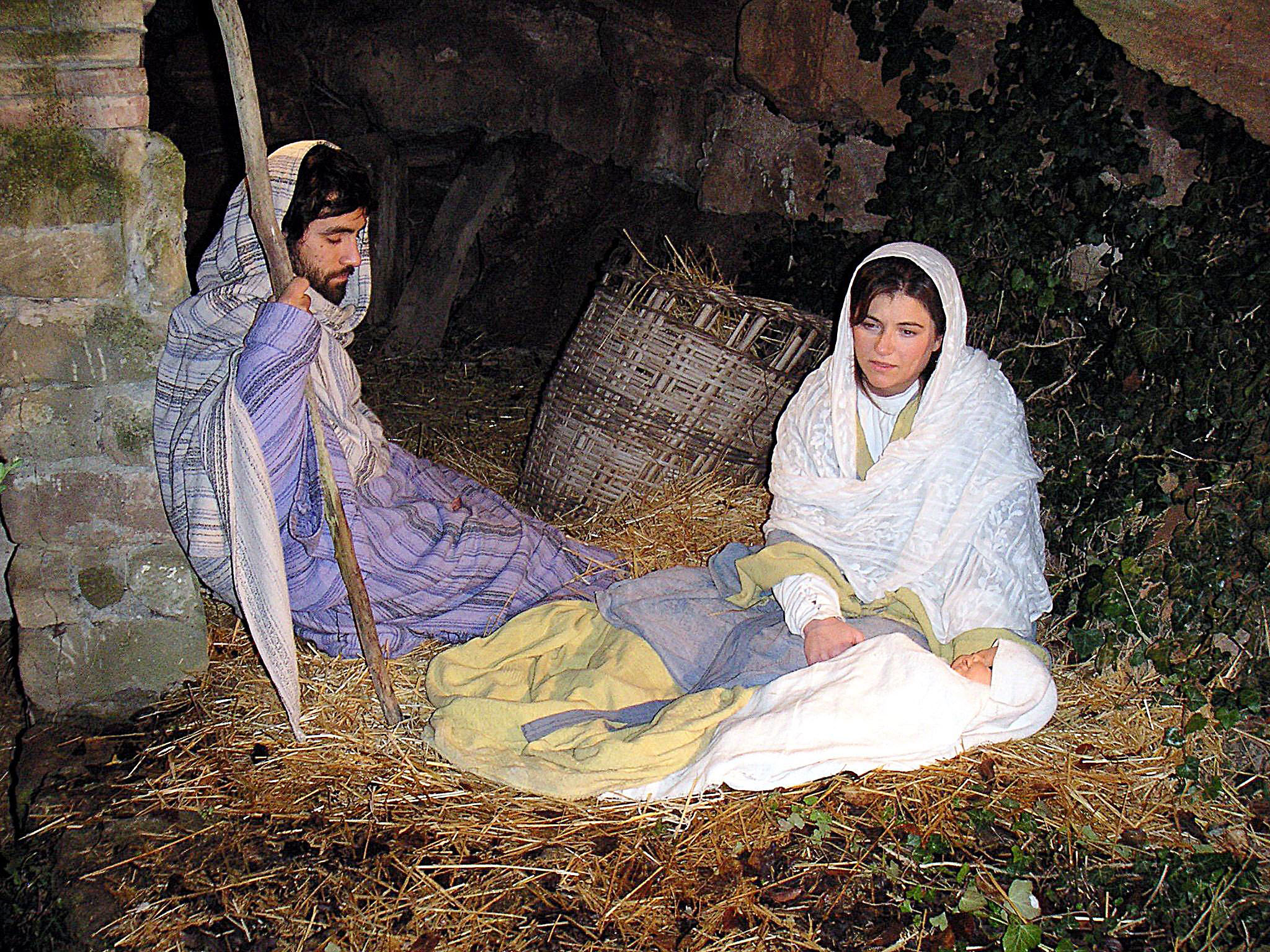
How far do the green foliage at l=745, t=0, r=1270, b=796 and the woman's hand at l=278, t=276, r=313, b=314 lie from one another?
238 cm

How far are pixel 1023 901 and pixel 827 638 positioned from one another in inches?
Result: 30.4

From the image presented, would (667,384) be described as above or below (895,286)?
below

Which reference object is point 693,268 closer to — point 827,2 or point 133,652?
point 827,2

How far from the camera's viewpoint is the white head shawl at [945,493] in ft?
9.16

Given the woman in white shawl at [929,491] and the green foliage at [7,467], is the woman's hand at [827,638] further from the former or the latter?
the green foliage at [7,467]

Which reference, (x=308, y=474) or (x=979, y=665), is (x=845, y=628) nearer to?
(x=979, y=665)

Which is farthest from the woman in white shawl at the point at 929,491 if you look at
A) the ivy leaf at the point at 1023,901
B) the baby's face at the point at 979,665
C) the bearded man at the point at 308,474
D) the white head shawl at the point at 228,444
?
the white head shawl at the point at 228,444

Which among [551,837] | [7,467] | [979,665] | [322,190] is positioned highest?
[322,190]

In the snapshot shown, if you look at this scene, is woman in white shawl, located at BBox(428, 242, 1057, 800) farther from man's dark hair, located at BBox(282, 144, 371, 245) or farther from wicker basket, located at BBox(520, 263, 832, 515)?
man's dark hair, located at BBox(282, 144, 371, 245)

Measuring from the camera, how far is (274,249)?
100 inches

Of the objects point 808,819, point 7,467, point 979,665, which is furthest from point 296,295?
point 979,665

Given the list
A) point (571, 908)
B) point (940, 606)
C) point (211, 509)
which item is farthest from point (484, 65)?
point (571, 908)

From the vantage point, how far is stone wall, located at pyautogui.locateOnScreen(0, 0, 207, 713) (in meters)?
2.61

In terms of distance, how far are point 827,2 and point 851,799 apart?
3.29 meters
